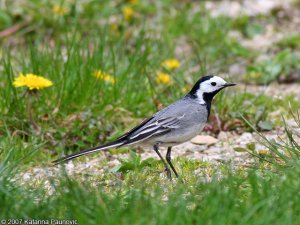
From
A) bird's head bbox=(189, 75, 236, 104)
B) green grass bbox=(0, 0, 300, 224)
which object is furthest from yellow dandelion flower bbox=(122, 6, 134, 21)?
bird's head bbox=(189, 75, 236, 104)

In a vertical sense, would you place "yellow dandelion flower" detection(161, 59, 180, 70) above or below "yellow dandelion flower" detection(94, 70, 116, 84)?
below

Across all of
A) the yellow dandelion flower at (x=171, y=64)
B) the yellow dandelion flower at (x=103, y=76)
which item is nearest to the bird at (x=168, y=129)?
the yellow dandelion flower at (x=103, y=76)

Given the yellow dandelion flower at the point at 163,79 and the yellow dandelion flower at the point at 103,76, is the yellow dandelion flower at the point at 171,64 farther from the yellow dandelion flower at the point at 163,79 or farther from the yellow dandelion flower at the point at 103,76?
the yellow dandelion flower at the point at 103,76

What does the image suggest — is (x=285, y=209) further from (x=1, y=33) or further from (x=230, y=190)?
(x=1, y=33)

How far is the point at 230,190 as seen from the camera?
3.95m

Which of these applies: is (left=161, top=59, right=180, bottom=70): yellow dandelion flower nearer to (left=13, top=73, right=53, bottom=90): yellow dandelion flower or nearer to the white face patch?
the white face patch

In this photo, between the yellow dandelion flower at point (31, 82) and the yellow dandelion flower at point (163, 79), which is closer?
the yellow dandelion flower at point (31, 82)

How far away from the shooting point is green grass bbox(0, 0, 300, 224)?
3.87 m

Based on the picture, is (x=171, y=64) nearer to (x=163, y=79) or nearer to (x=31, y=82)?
(x=163, y=79)

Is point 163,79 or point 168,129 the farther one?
point 163,79

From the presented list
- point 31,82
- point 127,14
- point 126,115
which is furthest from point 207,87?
point 127,14

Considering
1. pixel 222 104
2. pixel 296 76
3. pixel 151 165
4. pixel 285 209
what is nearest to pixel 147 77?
pixel 222 104

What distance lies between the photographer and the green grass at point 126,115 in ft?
12.7

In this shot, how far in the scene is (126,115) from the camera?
6359mm
